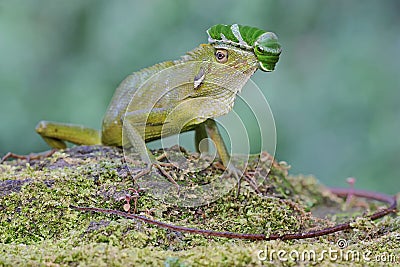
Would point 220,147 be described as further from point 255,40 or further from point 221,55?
point 255,40

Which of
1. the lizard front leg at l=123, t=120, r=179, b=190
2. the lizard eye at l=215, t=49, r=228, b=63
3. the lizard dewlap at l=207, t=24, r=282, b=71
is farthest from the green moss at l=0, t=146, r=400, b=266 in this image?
the lizard dewlap at l=207, t=24, r=282, b=71

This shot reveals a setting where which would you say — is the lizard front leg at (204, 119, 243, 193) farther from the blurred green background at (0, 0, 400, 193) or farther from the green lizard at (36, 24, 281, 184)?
the blurred green background at (0, 0, 400, 193)

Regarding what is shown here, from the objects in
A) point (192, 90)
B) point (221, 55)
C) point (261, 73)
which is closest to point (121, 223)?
point (192, 90)

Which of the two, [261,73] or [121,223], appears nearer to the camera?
[121,223]

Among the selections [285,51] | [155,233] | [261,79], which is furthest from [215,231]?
[285,51]

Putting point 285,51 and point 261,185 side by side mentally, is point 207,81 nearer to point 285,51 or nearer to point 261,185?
point 261,185

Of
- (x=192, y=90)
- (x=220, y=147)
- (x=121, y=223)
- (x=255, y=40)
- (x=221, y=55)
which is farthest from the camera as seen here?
(x=220, y=147)
